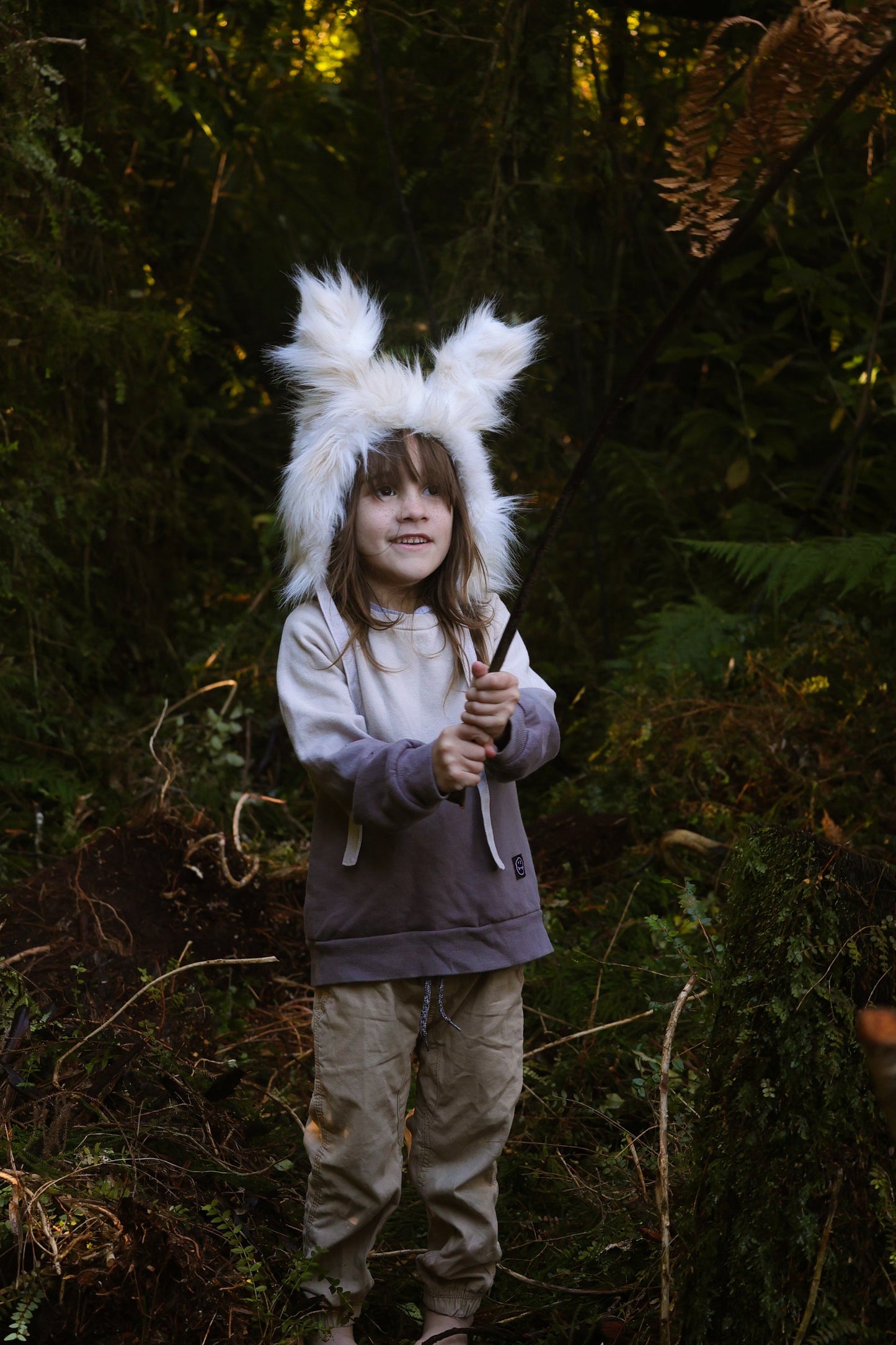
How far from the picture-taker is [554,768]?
199 inches

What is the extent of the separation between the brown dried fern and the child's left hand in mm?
817

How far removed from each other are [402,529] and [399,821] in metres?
0.66

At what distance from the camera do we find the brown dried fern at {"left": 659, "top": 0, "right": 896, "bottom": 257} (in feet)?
4.82

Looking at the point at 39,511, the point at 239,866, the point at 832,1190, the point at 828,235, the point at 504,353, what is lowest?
the point at 239,866

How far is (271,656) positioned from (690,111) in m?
4.11

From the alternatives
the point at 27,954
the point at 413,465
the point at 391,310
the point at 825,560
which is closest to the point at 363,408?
the point at 413,465

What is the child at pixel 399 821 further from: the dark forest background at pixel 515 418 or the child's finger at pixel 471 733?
the dark forest background at pixel 515 418

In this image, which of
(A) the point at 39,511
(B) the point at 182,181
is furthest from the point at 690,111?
(B) the point at 182,181

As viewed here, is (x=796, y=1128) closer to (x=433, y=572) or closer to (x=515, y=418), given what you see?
(x=433, y=572)

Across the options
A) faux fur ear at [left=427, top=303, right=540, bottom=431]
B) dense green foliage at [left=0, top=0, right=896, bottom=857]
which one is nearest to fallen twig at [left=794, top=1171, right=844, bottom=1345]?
faux fur ear at [left=427, top=303, right=540, bottom=431]

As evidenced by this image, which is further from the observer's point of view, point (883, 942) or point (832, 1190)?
point (883, 942)

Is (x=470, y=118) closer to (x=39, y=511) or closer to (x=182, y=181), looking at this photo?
(x=182, y=181)

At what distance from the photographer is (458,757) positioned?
6.88 feet

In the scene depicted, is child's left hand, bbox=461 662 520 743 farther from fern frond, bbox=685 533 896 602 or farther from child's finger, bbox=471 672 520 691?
fern frond, bbox=685 533 896 602
